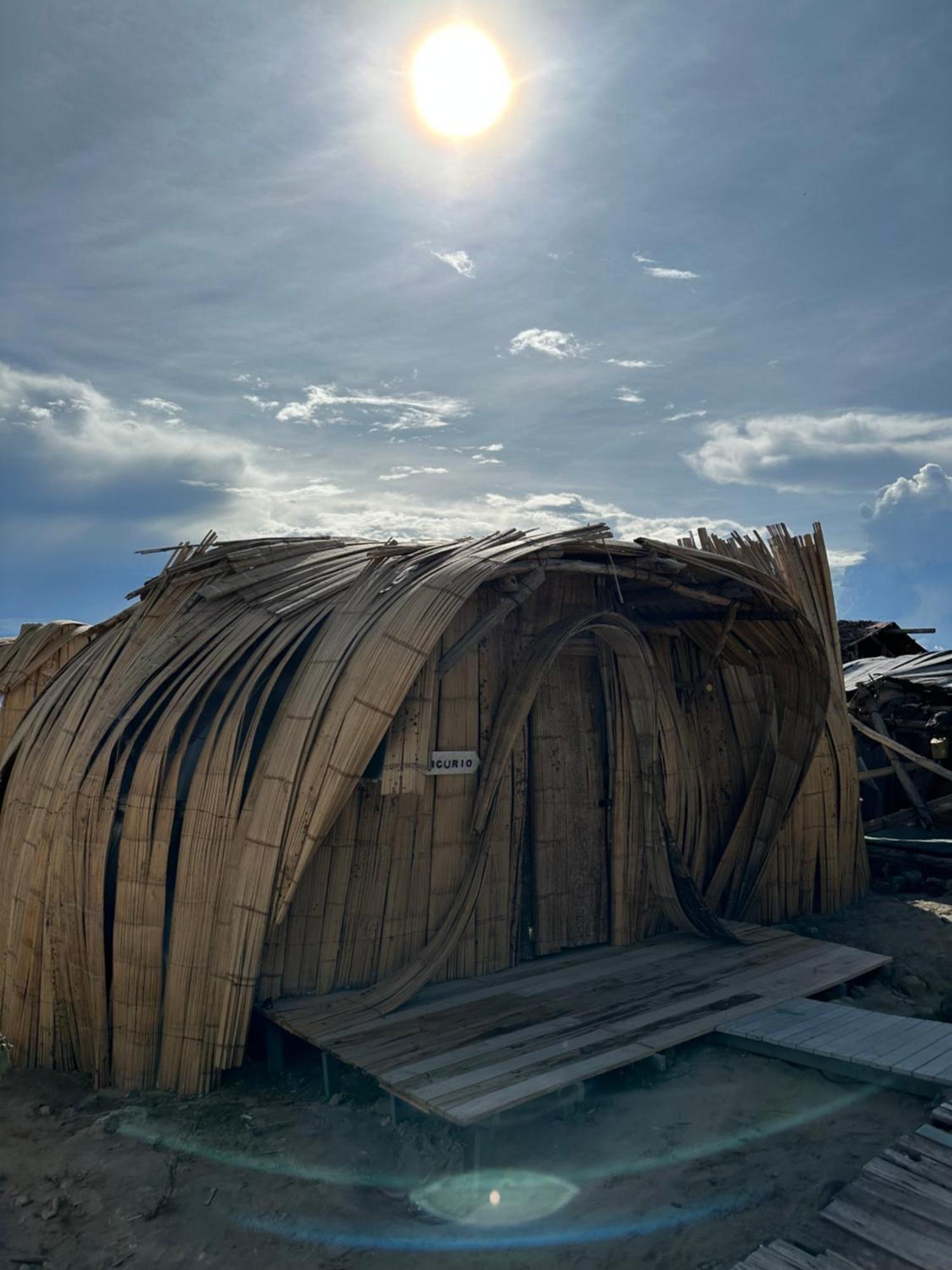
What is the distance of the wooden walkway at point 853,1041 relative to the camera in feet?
17.6

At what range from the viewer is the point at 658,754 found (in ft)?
27.0

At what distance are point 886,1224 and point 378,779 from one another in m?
3.42

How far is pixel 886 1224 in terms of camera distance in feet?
12.7

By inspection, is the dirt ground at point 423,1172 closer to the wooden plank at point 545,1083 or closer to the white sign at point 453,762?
the wooden plank at point 545,1083

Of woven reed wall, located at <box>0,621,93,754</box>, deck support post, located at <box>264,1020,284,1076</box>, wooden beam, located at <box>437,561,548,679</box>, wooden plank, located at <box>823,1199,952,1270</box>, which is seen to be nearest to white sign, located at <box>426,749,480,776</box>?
wooden beam, located at <box>437,561,548,679</box>

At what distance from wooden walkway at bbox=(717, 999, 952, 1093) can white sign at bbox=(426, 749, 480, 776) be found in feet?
7.68

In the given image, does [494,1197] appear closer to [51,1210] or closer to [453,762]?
[51,1210]

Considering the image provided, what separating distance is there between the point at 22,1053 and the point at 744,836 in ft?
20.0

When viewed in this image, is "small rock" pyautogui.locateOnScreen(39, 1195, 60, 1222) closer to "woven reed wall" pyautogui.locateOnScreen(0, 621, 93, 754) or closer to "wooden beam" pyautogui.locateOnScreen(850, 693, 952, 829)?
"woven reed wall" pyautogui.locateOnScreen(0, 621, 93, 754)

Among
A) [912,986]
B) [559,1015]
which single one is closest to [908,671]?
[912,986]

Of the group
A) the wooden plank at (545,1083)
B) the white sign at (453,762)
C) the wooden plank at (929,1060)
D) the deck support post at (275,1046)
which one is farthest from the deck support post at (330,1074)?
the wooden plank at (929,1060)

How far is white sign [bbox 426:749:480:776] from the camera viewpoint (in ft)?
21.8

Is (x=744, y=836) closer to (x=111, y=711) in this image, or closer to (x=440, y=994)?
(x=440, y=994)

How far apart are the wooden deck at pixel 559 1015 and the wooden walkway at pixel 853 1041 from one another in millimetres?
198
